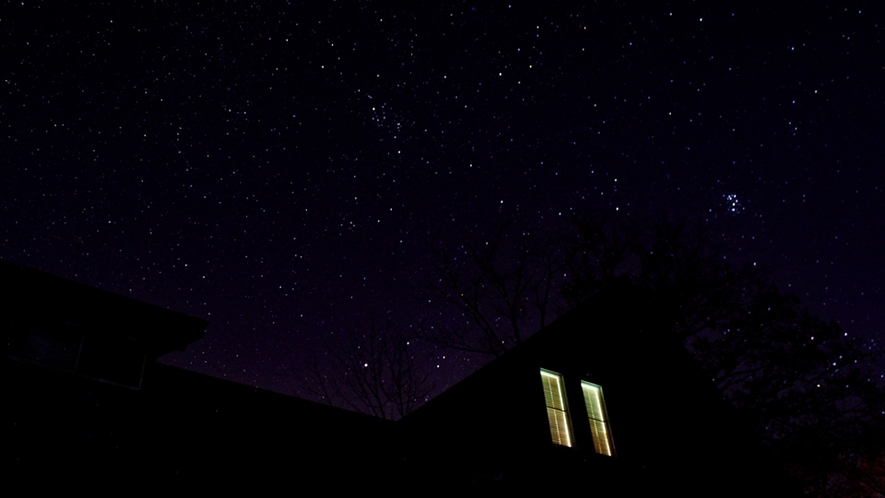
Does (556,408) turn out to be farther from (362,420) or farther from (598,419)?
(362,420)

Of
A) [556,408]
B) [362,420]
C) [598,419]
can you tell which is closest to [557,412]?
[556,408]

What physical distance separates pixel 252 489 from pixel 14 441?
293cm

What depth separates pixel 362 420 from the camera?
9836 mm

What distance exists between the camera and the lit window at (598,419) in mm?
11469

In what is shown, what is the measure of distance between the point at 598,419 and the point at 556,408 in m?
1.06

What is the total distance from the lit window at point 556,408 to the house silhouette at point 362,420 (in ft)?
0.12

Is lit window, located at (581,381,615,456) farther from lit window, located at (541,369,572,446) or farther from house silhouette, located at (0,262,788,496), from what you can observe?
lit window, located at (541,369,572,446)

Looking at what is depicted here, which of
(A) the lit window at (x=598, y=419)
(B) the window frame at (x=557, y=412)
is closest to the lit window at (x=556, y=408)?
(B) the window frame at (x=557, y=412)

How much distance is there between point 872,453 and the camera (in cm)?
1642

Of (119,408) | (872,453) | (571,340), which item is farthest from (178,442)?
(872,453)

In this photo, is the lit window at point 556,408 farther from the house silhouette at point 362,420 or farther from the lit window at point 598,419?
the lit window at point 598,419

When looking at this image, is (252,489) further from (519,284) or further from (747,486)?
(519,284)

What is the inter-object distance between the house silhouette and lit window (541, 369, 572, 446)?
0.04 meters

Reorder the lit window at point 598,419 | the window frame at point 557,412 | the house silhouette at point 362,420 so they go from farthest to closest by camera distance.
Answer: the lit window at point 598,419 → the window frame at point 557,412 → the house silhouette at point 362,420
